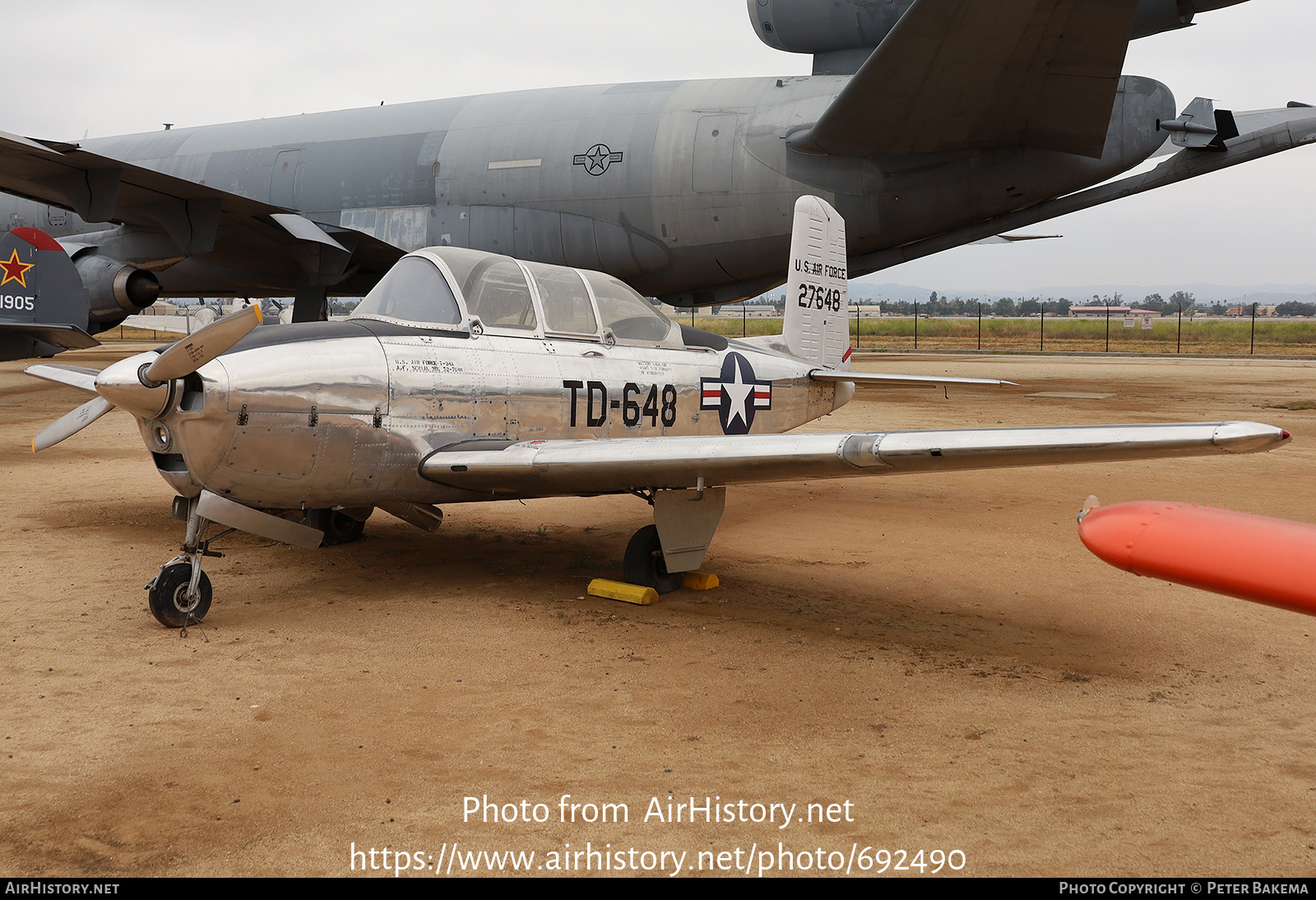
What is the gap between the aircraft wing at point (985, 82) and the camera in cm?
1098

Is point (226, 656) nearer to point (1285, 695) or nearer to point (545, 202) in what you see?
point (1285, 695)

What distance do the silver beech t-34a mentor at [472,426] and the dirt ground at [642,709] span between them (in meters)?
0.68

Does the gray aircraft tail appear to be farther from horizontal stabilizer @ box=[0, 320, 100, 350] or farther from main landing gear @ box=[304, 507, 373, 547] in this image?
main landing gear @ box=[304, 507, 373, 547]

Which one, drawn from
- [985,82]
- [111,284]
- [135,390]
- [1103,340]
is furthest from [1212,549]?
[1103,340]

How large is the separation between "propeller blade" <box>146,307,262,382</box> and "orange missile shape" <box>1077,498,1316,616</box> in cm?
374

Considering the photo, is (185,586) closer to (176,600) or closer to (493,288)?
(176,600)

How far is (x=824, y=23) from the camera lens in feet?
48.5

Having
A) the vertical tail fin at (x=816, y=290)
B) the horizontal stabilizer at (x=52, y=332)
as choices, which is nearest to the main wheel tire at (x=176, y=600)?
the vertical tail fin at (x=816, y=290)

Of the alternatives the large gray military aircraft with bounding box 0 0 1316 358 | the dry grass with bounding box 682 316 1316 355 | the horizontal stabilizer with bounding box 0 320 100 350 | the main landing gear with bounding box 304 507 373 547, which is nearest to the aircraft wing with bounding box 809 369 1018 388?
the main landing gear with bounding box 304 507 373 547

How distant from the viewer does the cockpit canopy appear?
6.02 m

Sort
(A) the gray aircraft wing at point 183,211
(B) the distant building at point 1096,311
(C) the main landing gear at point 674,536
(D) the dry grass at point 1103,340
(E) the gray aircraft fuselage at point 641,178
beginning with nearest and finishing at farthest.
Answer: (C) the main landing gear at point 674,536, (A) the gray aircraft wing at point 183,211, (E) the gray aircraft fuselage at point 641,178, (D) the dry grass at point 1103,340, (B) the distant building at point 1096,311

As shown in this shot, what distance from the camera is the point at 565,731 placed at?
3.81 metres

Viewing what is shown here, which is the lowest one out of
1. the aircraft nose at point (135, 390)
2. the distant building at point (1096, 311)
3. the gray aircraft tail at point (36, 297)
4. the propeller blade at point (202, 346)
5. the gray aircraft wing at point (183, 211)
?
the aircraft nose at point (135, 390)

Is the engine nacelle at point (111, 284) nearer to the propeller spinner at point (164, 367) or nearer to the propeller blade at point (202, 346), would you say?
the propeller spinner at point (164, 367)
